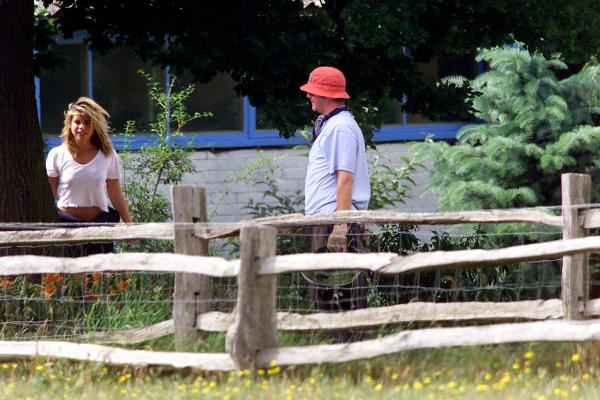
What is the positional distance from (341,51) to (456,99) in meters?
1.04

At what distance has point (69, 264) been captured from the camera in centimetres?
739

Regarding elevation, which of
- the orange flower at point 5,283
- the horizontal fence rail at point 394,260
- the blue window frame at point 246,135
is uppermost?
the blue window frame at point 246,135

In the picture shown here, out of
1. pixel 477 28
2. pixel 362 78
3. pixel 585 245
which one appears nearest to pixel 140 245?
pixel 362 78

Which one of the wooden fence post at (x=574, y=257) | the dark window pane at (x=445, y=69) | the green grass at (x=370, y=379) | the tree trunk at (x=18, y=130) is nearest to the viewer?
the green grass at (x=370, y=379)

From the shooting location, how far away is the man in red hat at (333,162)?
7387mm

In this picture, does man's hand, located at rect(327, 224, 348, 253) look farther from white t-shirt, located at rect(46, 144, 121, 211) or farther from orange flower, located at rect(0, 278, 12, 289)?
orange flower, located at rect(0, 278, 12, 289)

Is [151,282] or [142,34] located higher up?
[142,34]

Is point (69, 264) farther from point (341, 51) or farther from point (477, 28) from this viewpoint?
point (477, 28)

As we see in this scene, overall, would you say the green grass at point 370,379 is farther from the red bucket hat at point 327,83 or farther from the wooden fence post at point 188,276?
the red bucket hat at point 327,83

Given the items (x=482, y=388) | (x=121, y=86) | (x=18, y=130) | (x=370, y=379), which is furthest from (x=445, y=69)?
(x=482, y=388)

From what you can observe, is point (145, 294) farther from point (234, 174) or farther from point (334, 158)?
point (234, 174)

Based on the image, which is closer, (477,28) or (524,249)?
(524,249)

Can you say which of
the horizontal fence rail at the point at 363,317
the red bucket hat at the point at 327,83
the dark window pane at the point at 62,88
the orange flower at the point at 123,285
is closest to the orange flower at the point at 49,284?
the orange flower at the point at 123,285

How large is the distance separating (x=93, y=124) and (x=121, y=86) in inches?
203
